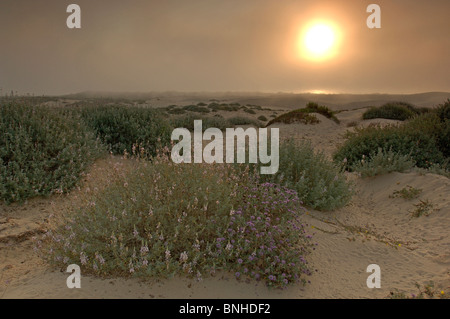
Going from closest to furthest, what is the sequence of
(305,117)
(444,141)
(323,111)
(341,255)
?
(341,255) → (444,141) → (305,117) → (323,111)

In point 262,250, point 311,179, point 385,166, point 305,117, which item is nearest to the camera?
point 262,250

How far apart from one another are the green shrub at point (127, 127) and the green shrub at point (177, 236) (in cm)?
421

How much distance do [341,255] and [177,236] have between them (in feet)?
6.90

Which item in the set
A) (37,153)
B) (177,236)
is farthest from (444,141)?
(37,153)

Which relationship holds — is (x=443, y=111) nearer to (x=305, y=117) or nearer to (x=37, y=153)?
(x=305, y=117)

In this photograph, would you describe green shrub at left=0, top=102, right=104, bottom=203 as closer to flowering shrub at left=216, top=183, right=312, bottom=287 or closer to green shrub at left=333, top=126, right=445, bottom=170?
flowering shrub at left=216, top=183, right=312, bottom=287

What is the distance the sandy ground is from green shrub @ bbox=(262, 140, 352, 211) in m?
0.23

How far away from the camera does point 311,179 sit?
5812mm

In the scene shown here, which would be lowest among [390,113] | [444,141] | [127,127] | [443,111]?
[444,141]

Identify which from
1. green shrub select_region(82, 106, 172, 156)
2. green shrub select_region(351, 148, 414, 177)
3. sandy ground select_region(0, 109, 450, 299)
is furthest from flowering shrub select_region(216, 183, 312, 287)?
green shrub select_region(82, 106, 172, 156)

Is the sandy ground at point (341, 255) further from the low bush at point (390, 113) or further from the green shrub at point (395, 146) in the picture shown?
the low bush at point (390, 113)

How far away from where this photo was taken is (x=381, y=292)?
10.7ft

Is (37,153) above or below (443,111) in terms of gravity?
below

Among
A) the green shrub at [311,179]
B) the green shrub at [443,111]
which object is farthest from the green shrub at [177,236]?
the green shrub at [443,111]
